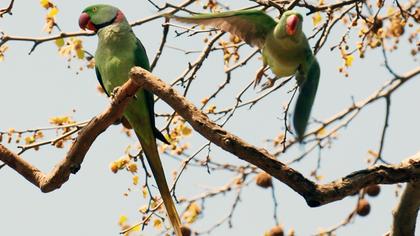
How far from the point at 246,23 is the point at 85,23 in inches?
56.0

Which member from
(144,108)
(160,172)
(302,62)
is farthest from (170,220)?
(302,62)

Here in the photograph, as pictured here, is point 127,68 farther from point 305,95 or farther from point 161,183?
point 305,95

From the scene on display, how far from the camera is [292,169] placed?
8.68ft

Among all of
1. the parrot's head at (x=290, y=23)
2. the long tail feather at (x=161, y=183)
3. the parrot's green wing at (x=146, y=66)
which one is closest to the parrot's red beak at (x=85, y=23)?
the parrot's green wing at (x=146, y=66)

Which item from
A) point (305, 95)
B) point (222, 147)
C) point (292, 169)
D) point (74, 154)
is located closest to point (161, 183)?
point (74, 154)

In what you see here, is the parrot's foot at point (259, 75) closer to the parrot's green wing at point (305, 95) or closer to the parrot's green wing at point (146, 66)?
the parrot's green wing at point (305, 95)

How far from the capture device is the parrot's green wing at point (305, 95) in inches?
123

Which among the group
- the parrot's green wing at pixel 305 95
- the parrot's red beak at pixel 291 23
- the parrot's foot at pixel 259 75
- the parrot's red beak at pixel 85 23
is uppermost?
the parrot's red beak at pixel 85 23

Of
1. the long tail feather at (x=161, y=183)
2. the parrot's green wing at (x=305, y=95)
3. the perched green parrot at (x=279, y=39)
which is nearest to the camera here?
the parrot's green wing at (x=305, y=95)

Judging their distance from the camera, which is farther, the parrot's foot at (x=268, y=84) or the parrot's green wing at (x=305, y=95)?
the parrot's foot at (x=268, y=84)

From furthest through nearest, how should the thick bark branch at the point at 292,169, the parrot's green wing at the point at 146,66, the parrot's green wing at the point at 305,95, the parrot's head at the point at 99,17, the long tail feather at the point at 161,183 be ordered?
the parrot's head at the point at 99,17 → the parrot's green wing at the point at 146,66 → the long tail feather at the point at 161,183 → the parrot's green wing at the point at 305,95 → the thick bark branch at the point at 292,169

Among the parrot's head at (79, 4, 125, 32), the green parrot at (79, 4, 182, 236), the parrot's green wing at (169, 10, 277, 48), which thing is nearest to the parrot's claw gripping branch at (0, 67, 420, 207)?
→ the parrot's green wing at (169, 10, 277, 48)

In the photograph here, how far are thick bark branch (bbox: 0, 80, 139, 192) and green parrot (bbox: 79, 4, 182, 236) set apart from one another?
0.65 metres

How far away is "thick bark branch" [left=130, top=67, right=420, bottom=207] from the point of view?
8.67 feet
